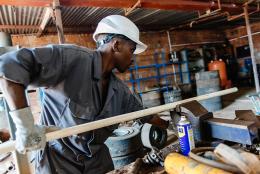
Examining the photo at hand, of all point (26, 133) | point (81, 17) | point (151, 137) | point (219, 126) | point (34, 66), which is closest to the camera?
point (26, 133)

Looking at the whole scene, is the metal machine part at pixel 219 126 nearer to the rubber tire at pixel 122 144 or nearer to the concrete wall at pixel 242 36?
the rubber tire at pixel 122 144

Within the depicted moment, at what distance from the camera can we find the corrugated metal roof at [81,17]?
188 inches

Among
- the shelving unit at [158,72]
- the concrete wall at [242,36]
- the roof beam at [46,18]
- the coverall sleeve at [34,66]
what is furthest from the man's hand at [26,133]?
the concrete wall at [242,36]

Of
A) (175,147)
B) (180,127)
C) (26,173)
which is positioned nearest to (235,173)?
(180,127)

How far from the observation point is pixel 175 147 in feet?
4.99

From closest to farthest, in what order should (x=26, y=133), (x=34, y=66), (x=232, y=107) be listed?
(x=26, y=133) < (x=34, y=66) < (x=232, y=107)

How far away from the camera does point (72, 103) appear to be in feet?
4.78

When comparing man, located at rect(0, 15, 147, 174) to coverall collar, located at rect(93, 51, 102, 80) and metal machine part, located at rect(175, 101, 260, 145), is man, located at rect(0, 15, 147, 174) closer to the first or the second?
coverall collar, located at rect(93, 51, 102, 80)

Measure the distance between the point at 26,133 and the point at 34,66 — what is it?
370 millimetres

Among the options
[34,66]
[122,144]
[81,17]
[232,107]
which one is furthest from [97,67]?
[232,107]

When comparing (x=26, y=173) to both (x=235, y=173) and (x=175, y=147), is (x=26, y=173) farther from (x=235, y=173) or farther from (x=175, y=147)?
(x=235, y=173)

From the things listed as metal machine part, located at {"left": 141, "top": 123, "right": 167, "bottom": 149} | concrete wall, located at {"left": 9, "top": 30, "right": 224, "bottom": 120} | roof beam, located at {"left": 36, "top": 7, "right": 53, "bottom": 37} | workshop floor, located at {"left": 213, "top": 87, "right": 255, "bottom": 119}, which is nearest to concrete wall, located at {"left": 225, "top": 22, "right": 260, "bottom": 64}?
concrete wall, located at {"left": 9, "top": 30, "right": 224, "bottom": 120}

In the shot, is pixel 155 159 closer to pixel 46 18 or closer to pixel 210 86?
pixel 46 18

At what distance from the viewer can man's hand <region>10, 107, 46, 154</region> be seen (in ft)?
3.56
